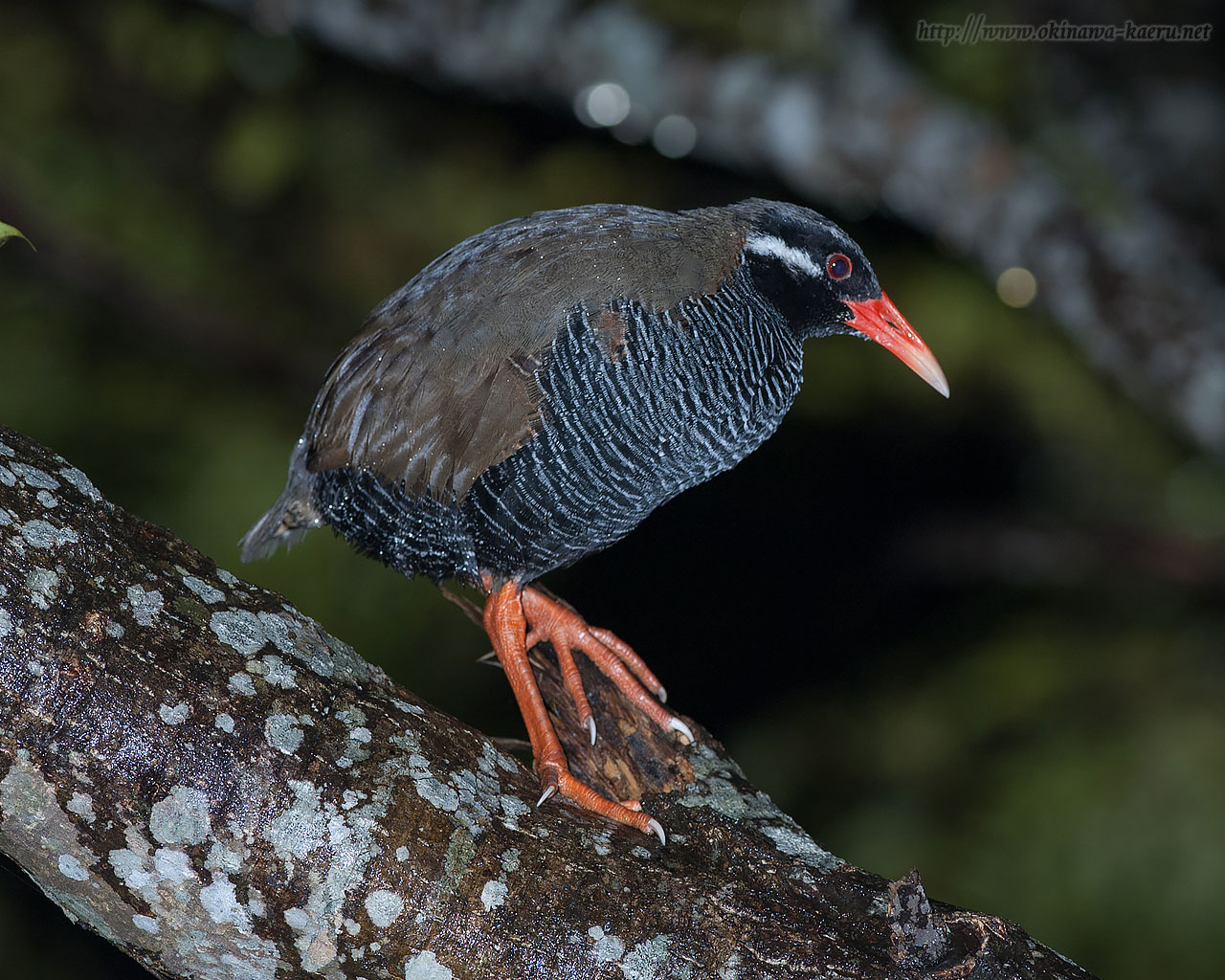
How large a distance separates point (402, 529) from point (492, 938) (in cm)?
125

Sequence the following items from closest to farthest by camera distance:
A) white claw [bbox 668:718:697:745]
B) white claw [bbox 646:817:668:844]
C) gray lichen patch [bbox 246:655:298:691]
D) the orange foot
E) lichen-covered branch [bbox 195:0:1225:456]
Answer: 1. gray lichen patch [bbox 246:655:298:691]
2. white claw [bbox 646:817:668:844]
3. the orange foot
4. white claw [bbox 668:718:697:745]
5. lichen-covered branch [bbox 195:0:1225:456]

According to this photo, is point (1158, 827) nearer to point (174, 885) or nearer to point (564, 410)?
point (564, 410)

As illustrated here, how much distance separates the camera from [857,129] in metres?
4.58

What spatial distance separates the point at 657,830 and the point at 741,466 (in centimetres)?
352

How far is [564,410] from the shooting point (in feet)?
8.55

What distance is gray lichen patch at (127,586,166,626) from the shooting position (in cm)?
189

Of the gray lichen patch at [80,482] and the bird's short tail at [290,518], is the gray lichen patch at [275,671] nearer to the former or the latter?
the gray lichen patch at [80,482]

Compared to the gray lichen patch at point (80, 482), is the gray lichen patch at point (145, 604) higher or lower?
lower

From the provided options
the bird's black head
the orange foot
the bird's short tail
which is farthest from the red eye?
the bird's short tail

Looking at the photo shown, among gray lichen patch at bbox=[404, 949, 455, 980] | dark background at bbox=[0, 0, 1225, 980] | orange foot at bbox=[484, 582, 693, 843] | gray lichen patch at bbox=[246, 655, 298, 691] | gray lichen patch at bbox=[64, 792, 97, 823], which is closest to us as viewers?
gray lichen patch at bbox=[64, 792, 97, 823]

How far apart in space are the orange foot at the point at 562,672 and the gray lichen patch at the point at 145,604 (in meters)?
0.89

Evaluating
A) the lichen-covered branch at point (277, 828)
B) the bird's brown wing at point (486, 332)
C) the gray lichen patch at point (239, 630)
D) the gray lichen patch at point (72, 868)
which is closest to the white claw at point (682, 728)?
the lichen-covered branch at point (277, 828)

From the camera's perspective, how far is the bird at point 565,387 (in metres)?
2.61

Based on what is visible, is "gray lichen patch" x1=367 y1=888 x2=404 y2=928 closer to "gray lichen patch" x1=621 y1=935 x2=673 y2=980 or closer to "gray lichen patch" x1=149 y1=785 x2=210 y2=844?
"gray lichen patch" x1=149 y1=785 x2=210 y2=844
